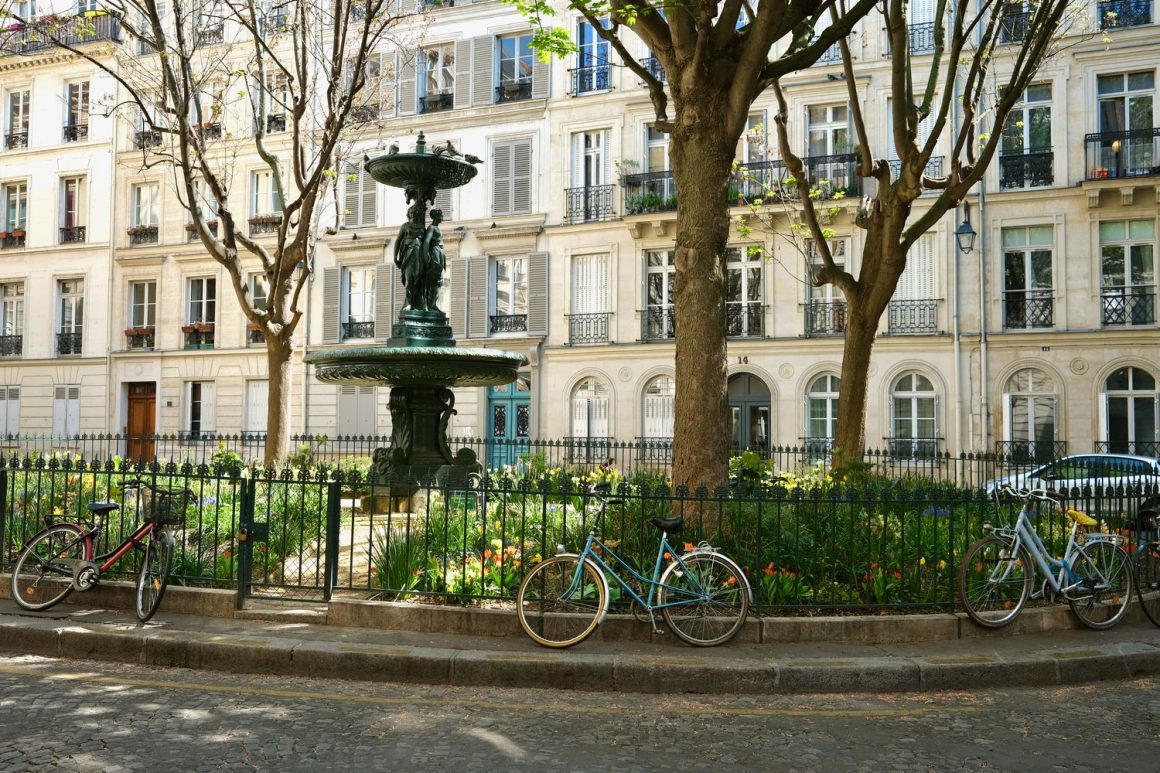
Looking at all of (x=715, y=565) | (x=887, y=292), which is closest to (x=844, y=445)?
(x=887, y=292)

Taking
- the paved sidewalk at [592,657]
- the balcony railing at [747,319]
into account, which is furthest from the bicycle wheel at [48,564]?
the balcony railing at [747,319]

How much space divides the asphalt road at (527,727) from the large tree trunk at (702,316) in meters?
3.02

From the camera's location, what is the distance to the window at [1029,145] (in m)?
25.3

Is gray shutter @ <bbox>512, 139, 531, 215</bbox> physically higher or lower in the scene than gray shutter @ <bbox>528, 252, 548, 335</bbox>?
higher

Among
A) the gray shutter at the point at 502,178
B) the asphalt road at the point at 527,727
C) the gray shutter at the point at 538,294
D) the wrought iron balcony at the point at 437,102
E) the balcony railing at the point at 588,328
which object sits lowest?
the asphalt road at the point at 527,727

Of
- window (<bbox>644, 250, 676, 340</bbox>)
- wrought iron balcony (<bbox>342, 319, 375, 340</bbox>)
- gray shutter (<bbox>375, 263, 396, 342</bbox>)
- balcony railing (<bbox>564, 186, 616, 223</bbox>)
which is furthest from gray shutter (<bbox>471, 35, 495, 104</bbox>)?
wrought iron balcony (<bbox>342, 319, 375, 340</bbox>)

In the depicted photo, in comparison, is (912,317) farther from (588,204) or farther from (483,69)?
(483,69)

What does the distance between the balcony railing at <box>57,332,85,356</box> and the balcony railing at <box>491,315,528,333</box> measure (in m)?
15.0

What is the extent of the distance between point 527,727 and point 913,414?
72.3 ft

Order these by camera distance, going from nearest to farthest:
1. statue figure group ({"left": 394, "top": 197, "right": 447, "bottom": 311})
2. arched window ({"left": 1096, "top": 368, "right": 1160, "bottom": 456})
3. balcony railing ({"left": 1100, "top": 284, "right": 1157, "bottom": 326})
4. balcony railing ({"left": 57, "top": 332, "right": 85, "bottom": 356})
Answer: statue figure group ({"left": 394, "top": 197, "right": 447, "bottom": 311})
arched window ({"left": 1096, "top": 368, "right": 1160, "bottom": 456})
balcony railing ({"left": 1100, "top": 284, "right": 1157, "bottom": 326})
balcony railing ({"left": 57, "top": 332, "right": 85, "bottom": 356})

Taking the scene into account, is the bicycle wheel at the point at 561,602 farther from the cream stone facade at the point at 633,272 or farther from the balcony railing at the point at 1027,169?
the balcony railing at the point at 1027,169

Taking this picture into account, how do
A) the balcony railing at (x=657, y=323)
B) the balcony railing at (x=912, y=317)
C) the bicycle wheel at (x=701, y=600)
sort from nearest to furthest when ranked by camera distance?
the bicycle wheel at (x=701, y=600), the balcony railing at (x=912, y=317), the balcony railing at (x=657, y=323)

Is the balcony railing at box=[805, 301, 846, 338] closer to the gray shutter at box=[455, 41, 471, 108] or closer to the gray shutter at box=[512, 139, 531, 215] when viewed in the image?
the gray shutter at box=[512, 139, 531, 215]

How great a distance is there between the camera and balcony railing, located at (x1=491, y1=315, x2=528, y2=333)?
97.3ft
